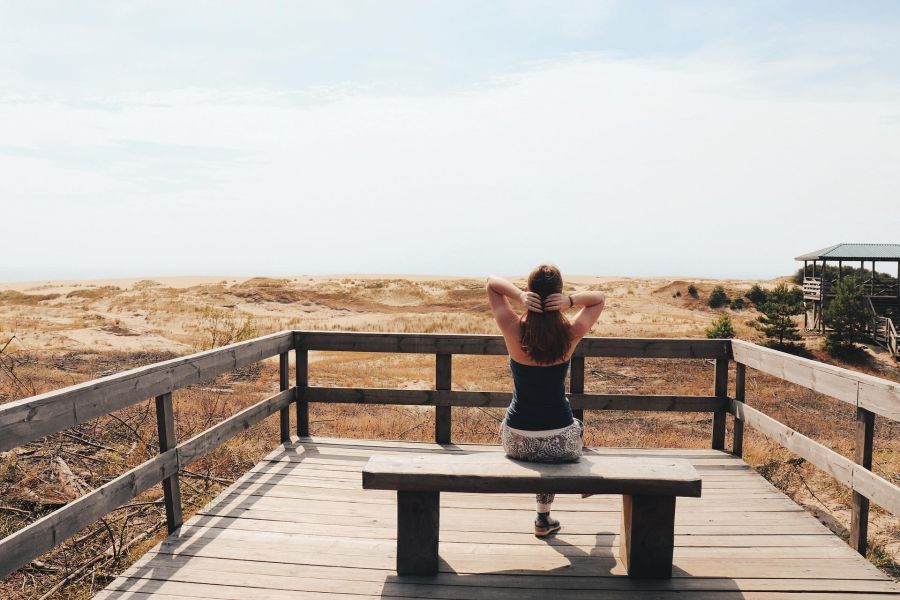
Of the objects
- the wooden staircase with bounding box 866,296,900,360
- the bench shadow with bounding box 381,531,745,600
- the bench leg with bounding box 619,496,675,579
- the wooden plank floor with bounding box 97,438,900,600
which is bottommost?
the wooden staircase with bounding box 866,296,900,360

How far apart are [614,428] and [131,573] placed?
33.9 ft

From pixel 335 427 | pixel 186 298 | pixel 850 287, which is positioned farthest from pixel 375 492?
pixel 186 298

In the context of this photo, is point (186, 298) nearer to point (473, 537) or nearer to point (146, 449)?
point (146, 449)

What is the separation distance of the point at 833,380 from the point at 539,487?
2.48 m

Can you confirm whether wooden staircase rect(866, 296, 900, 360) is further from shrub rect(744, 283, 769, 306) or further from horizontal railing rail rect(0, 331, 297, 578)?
horizontal railing rail rect(0, 331, 297, 578)

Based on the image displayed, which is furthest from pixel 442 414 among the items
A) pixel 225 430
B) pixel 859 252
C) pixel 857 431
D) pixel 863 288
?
pixel 859 252

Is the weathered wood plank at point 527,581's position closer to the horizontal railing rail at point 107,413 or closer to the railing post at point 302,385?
the horizontal railing rail at point 107,413

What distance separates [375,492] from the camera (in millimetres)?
5438

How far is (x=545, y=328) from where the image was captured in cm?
373

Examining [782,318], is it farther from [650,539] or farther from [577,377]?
[650,539]

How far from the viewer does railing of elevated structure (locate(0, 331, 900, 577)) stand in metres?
3.22

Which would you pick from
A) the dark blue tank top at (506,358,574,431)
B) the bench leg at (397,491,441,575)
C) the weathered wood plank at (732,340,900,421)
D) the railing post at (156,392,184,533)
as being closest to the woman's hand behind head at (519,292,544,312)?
the dark blue tank top at (506,358,574,431)

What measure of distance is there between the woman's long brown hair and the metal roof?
41733 millimetres

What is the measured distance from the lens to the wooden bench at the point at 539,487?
3662 mm
